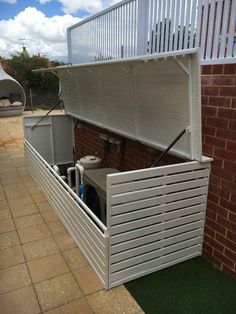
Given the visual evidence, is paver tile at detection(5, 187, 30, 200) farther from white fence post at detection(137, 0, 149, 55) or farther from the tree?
the tree

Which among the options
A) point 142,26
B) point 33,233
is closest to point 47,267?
point 33,233

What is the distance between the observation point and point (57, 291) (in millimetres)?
2598

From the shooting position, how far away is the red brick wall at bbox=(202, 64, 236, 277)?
2.51 metres

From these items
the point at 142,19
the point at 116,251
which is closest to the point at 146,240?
the point at 116,251

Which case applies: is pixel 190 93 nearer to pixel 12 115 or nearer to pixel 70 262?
pixel 70 262

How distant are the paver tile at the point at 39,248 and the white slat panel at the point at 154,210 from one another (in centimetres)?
117

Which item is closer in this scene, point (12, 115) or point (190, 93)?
point (190, 93)

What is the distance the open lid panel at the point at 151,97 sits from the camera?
8.09 feet

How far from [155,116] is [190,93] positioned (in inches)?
29.3

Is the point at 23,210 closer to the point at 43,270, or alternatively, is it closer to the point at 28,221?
the point at 28,221

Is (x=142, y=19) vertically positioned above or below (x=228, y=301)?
above

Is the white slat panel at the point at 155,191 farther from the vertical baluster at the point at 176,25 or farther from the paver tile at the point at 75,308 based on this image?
the vertical baluster at the point at 176,25

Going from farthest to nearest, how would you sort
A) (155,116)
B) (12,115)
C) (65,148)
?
(12,115) → (65,148) → (155,116)

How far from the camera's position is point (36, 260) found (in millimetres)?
3037
